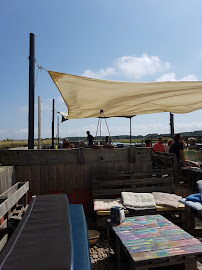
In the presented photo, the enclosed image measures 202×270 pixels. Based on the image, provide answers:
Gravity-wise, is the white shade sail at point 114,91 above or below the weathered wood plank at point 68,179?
above

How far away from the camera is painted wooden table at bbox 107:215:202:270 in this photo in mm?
1959

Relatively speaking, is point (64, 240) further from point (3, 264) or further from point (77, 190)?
point (77, 190)

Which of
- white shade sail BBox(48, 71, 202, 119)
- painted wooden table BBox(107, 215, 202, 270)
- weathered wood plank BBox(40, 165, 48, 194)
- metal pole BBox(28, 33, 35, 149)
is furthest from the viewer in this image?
metal pole BBox(28, 33, 35, 149)

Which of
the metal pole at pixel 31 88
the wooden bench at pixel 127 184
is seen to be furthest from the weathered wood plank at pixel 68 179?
the metal pole at pixel 31 88

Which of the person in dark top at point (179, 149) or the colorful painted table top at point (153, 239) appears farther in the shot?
the person in dark top at point (179, 149)

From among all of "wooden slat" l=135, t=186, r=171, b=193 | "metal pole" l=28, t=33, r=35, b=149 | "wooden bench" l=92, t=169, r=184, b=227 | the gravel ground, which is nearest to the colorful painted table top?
the gravel ground

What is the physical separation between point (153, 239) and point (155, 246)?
13 cm

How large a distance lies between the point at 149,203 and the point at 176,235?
4.33 ft

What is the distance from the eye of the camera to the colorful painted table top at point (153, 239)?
6.61ft

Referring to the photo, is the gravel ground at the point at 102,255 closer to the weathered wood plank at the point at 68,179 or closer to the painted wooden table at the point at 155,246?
the painted wooden table at the point at 155,246

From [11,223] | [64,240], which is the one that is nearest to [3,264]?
[64,240]

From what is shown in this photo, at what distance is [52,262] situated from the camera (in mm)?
1309

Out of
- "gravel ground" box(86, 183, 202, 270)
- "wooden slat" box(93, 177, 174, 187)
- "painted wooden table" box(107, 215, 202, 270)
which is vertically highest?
"wooden slat" box(93, 177, 174, 187)

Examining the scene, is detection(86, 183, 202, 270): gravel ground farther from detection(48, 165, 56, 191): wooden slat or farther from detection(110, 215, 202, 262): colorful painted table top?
detection(48, 165, 56, 191): wooden slat
